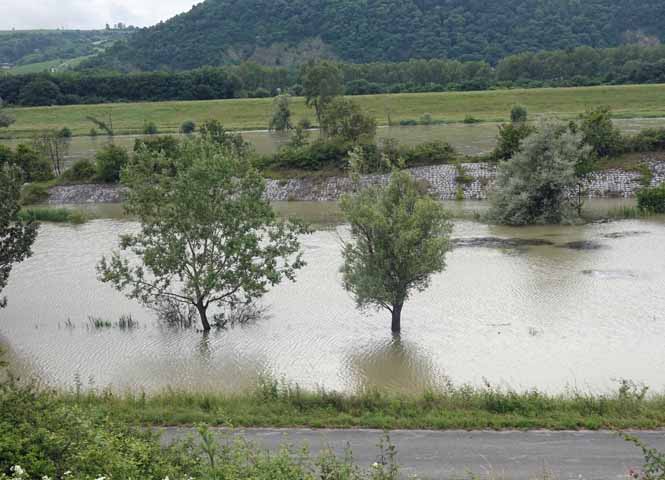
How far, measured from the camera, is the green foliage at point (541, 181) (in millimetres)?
38469

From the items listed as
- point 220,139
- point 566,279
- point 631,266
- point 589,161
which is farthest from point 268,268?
point 220,139

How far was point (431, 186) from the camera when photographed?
49.5m

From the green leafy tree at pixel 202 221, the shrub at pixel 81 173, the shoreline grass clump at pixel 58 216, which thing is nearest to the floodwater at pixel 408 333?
the green leafy tree at pixel 202 221

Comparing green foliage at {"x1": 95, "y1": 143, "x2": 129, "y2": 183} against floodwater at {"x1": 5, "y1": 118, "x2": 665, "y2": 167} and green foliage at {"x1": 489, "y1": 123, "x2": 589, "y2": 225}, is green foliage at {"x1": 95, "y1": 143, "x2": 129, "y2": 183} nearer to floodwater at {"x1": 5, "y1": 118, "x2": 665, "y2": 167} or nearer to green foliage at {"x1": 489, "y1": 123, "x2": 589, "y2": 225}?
floodwater at {"x1": 5, "y1": 118, "x2": 665, "y2": 167}

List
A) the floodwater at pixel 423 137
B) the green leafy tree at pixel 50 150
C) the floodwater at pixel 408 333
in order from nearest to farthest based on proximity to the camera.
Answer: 1. the floodwater at pixel 408 333
2. the green leafy tree at pixel 50 150
3. the floodwater at pixel 423 137

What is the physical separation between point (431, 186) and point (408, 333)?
27.9 meters

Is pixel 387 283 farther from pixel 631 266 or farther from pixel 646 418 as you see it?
pixel 631 266

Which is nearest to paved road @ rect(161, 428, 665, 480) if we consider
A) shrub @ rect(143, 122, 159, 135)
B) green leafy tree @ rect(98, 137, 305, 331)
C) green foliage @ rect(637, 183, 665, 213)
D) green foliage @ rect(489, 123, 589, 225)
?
green leafy tree @ rect(98, 137, 305, 331)

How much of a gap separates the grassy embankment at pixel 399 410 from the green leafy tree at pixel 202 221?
6.89 metres

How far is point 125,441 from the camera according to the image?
34.0 ft

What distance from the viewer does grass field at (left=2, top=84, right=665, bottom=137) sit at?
84125mm

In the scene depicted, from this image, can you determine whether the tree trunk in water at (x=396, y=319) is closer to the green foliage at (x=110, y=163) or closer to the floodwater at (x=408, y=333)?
the floodwater at (x=408, y=333)

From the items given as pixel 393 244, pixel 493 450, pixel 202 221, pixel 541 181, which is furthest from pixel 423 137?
pixel 493 450

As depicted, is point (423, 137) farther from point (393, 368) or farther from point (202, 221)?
point (393, 368)
